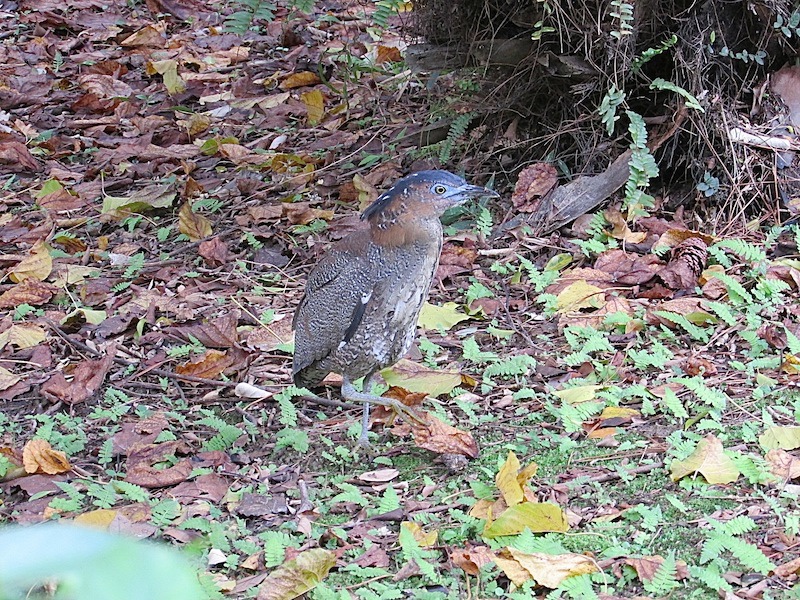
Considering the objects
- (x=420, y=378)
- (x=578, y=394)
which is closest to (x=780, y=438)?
(x=578, y=394)

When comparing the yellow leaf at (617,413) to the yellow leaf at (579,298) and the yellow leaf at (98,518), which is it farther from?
the yellow leaf at (98,518)

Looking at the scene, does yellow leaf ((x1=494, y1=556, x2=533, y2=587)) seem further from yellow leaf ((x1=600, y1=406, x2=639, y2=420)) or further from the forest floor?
yellow leaf ((x1=600, y1=406, x2=639, y2=420))

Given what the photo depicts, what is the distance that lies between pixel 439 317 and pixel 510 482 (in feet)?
6.43

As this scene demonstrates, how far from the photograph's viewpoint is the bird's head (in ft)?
16.5

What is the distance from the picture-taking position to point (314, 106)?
9.12 m

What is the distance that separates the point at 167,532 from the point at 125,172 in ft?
16.0

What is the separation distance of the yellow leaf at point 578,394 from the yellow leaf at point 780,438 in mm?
875

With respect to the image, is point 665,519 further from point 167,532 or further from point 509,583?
Answer: point 167,532

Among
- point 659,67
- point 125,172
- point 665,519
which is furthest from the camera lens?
point 125,172

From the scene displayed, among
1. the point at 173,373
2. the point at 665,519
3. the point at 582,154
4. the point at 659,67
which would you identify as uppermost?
the point at 659,67

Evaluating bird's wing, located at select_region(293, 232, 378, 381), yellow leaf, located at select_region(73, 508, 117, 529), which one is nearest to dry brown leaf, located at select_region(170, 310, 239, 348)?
bird's wing, located at select_region(293, 232, 378, 381)

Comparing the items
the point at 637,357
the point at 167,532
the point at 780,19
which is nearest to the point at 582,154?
the point at 780,19

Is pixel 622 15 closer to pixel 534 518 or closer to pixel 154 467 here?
pixel 534 518

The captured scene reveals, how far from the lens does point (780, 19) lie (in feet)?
20.9
